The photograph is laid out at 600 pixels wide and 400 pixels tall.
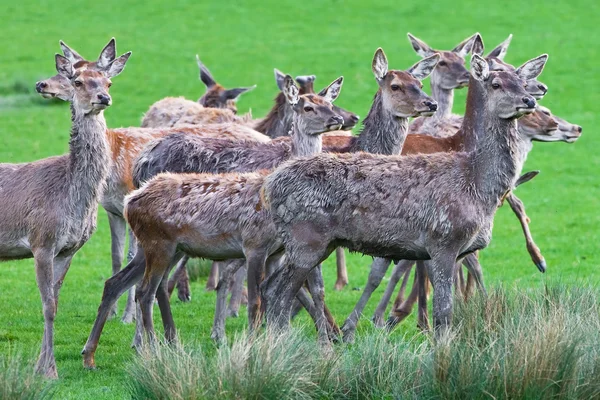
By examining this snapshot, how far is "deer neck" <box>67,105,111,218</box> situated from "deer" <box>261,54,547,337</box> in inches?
63.4

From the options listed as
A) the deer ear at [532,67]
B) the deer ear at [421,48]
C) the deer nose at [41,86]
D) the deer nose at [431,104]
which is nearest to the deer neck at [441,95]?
the deer ear at [421,48]

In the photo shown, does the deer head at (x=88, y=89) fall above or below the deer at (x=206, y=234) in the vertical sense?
above

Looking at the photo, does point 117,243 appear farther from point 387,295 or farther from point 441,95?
point 441,95

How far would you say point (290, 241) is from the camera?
873cm

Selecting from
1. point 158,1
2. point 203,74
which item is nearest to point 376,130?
point 203,74

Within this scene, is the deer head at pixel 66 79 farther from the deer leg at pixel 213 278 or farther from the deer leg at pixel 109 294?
the deer leg at pixel 213 278

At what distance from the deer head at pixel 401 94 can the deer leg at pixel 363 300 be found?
147 centimetres

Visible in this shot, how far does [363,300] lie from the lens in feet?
35.4

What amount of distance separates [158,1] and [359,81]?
12022mm

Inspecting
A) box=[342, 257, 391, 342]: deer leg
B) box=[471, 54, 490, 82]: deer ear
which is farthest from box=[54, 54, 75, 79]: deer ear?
box=[471, 54, 490, 82]: deer ear

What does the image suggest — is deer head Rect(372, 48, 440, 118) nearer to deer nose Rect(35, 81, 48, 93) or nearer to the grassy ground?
the grassy ground

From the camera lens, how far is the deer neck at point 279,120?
14.1m

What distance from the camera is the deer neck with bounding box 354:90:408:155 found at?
1112 cm

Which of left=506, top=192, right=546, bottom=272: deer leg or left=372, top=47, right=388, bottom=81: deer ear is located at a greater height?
left=372, top=47, right=388, bottom=81: deer ear
